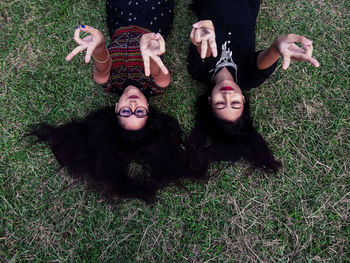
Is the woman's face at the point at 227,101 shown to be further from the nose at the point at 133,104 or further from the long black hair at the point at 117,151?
the nose at the point at 133,104

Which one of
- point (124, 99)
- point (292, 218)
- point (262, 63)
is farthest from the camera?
point (292, 218)

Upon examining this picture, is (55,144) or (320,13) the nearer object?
(55,144)

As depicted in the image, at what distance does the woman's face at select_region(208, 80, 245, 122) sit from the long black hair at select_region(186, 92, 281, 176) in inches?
3.9

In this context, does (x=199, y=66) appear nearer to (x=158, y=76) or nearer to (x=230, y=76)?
(x=230, y=76)

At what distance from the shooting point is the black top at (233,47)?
2.73 m

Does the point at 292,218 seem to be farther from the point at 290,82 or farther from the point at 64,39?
the point at 64,39

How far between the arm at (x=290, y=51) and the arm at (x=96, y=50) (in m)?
1.67

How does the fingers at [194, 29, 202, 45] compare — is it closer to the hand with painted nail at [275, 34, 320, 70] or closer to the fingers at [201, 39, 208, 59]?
the fingers at [201, 39, 208, 59]

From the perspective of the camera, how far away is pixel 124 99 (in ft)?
7.73

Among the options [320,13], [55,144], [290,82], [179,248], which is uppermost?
[320,13]

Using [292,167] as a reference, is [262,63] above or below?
above

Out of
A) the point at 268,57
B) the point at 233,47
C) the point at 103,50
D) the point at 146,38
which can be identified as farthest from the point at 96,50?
the point at 268,57

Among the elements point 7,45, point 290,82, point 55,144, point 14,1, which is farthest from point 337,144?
point 14,1

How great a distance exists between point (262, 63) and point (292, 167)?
4.35 feet
